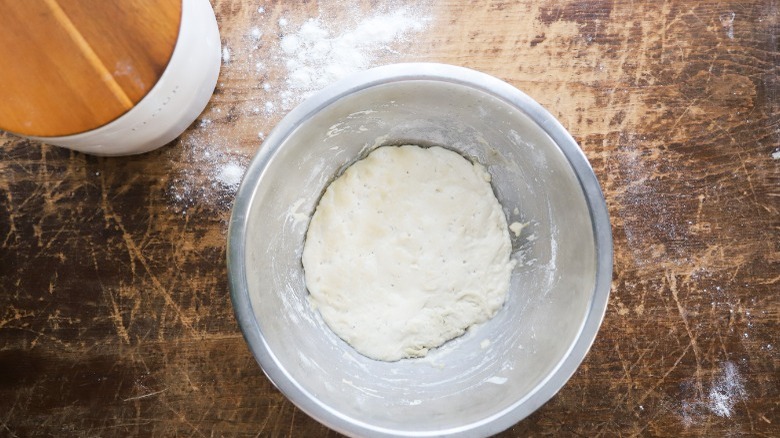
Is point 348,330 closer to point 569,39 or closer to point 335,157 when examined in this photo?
point 335,157

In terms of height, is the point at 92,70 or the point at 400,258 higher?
the point at 92,70

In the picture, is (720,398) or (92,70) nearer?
(92,70)

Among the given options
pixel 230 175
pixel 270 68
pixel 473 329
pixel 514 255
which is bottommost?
pixel 473 329

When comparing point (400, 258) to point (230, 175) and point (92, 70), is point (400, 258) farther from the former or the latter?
point (92, 70)

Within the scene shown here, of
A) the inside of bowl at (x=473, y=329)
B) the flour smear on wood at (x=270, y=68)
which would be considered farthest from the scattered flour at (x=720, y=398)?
the flour smear on wood at (x=270, y=68)

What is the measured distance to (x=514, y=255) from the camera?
1.46 meters

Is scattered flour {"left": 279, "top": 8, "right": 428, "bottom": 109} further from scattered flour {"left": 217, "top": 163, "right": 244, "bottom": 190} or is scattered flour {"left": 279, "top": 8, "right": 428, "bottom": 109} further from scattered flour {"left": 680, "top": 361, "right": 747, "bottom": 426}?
scattered flour {"left": 680, "top": 361, "right": 747, "bottom": 426}

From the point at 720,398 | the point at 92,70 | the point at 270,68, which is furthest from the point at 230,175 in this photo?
the point at 720,398

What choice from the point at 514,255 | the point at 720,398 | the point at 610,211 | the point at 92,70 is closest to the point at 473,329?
the point at 514,255

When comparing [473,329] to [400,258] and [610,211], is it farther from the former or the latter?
[610,211]

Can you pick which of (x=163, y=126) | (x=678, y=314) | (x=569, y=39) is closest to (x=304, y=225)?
(x=163, y=126)

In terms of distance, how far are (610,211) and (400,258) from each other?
1.78 ft

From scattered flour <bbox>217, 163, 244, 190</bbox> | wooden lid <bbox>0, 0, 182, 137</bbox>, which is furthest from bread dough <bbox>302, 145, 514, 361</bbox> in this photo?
wooden lid <bbox>0, 0, 182, 137</bbox>

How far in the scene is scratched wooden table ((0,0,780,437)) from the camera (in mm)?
1479
